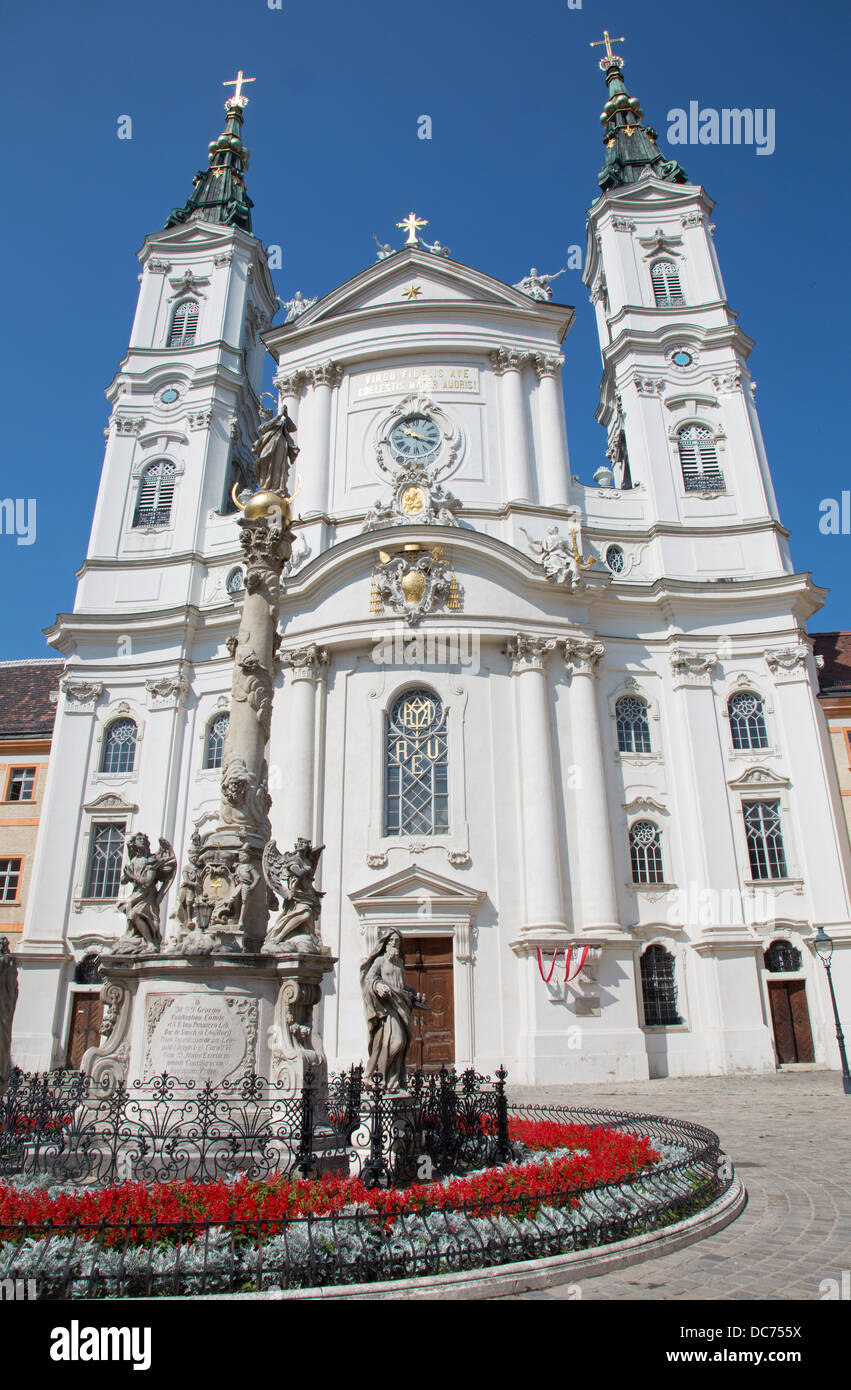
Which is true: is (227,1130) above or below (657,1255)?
above

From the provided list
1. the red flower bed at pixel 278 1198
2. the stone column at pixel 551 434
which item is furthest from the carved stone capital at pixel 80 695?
the red flower bed at pixel 278 1198

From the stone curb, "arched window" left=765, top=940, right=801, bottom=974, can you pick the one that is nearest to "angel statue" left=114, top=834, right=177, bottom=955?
the stone curb

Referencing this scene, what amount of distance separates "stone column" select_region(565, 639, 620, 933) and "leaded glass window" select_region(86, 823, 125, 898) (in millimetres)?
14463

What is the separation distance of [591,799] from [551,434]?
1332 centimetres

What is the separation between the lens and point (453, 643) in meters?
26.5

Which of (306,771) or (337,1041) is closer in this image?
(337,1041)

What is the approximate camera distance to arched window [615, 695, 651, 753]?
27.3 meters

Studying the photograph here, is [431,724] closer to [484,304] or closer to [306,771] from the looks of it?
[306,771]

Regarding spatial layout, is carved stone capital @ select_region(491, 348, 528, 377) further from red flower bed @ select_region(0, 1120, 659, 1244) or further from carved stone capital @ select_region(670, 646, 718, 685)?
red flower bed @ select_region(0, 1120, 659, 1244)

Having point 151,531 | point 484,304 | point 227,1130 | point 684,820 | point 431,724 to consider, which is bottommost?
point 227,1130

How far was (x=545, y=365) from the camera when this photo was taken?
31.5m

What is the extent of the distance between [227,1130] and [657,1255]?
4276 millimetres

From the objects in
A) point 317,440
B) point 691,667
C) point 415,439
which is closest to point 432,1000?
point 691,667

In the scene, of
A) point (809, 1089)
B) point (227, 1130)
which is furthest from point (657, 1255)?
point (809, 1089)
